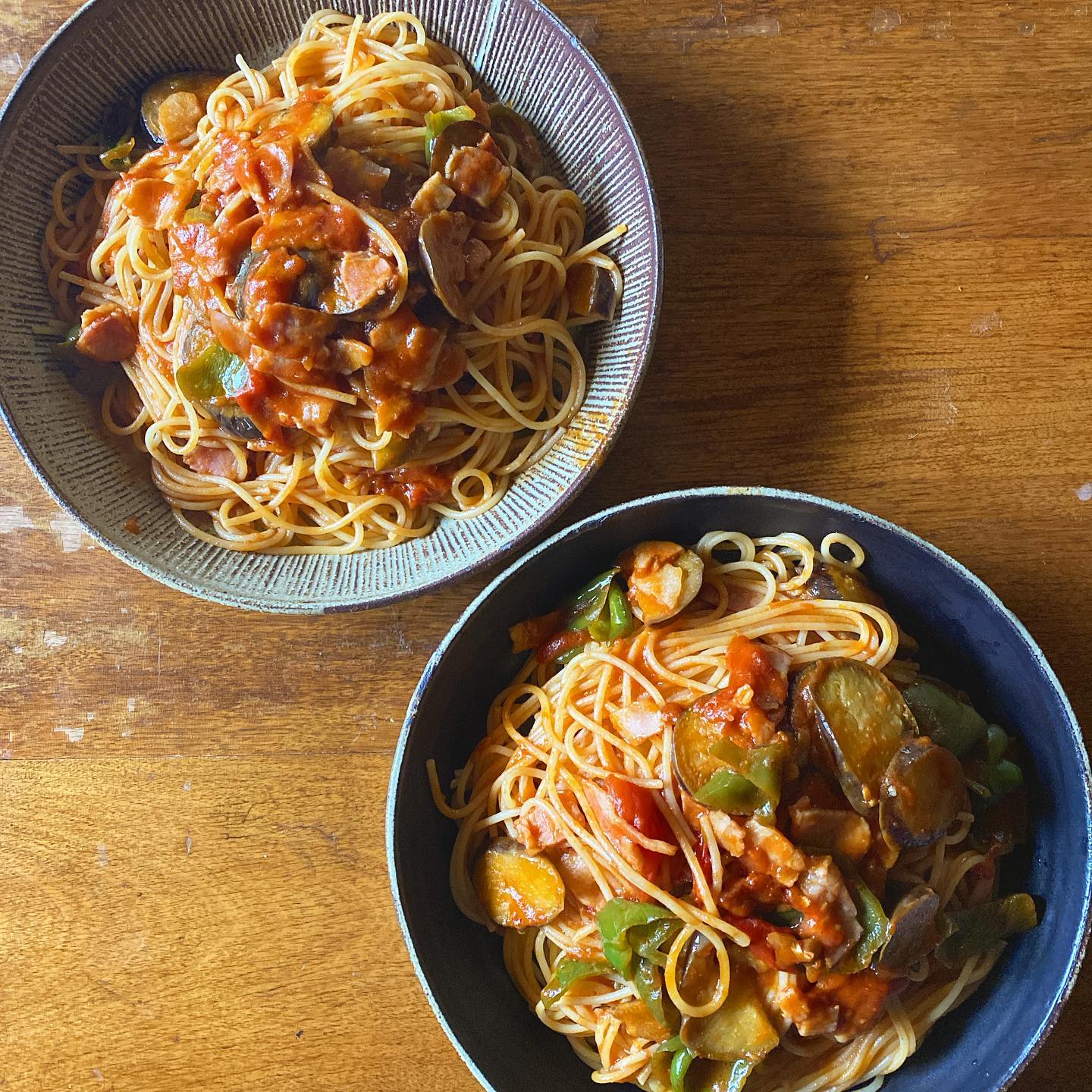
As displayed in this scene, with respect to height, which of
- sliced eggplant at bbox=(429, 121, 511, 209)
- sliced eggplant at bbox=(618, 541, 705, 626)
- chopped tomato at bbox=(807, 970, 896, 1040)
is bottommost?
chopped tomato at bbox=(807, 970, 896, 1040)

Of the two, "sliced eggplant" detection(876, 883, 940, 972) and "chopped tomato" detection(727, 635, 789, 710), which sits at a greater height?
"chopped tomato" detection(727, 635, 789, 710)

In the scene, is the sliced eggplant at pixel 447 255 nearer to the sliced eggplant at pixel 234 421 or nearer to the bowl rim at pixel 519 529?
the bowl rim at pixel 519 529

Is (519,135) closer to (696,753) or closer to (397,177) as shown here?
(397,177)

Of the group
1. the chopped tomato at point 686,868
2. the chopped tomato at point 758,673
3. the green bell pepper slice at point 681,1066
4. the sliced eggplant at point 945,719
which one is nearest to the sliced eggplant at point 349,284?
the chopped tomato at point 758,673

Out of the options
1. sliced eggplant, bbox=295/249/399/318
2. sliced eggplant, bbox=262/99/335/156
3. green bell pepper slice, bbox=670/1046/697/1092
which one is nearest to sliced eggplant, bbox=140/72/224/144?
sliced eggplant, bbox=262/99/335/156

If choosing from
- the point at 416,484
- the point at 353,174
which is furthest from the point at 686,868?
the point at 353,174

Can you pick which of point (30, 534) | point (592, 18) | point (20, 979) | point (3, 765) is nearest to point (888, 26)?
point (592, 18)

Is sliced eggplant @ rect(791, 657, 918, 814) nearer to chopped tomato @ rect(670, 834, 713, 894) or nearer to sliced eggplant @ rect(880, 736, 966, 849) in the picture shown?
sliced eggplant @ rect(880, 736, 966, 849)

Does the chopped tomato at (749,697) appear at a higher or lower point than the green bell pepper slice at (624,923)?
higher
